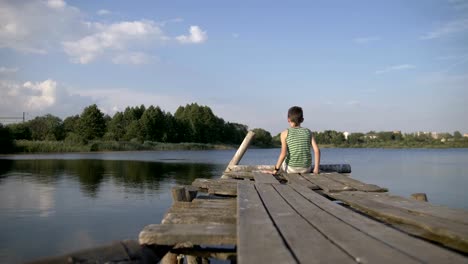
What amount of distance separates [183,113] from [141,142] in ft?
94.3

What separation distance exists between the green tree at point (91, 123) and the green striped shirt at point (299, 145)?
196 ft

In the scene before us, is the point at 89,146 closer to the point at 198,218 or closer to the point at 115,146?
the point at 115,146

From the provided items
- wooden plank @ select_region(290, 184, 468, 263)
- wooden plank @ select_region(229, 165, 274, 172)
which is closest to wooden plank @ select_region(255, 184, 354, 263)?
wooden plank @ select_region(290, 184, 468, 263)

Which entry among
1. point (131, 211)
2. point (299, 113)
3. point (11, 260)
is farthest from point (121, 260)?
point (131, 211)

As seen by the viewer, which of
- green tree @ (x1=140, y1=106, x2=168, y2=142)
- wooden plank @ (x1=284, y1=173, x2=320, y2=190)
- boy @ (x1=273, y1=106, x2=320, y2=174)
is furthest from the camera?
green tree @ (x1=140, y1=106, x2=168, y2=142)

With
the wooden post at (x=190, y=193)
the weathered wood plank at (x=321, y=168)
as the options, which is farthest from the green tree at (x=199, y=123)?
the wooden post at (x=190, y=193)

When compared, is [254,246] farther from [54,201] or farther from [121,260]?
[54,201]

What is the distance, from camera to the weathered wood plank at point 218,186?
6.28 metres

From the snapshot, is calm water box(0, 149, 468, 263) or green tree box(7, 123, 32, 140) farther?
green tree box(7, 123, 32, 140)

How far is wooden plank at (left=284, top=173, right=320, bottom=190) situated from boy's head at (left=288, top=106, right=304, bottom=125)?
104 centimetres

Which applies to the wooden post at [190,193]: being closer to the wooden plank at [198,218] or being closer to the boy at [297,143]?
→ the boy at [297,143]

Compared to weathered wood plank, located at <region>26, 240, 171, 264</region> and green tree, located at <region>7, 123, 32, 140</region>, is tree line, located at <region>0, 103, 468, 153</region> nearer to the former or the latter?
green tree, located at <region>7, 123, 32, 140</region>

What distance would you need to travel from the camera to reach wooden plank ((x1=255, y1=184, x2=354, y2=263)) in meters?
2.11

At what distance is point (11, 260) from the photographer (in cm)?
785
